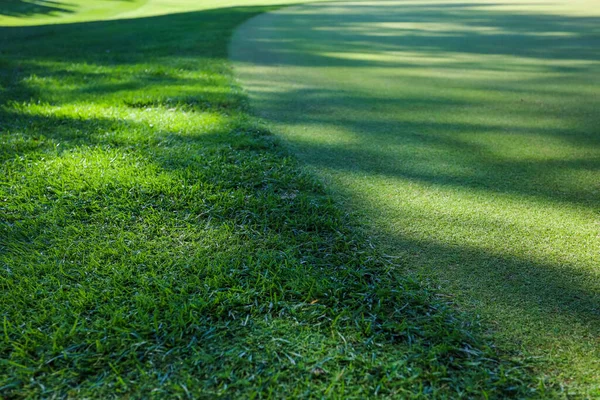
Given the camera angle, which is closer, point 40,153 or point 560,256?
point 560,256

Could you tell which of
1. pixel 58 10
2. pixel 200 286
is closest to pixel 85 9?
pixel 58 10

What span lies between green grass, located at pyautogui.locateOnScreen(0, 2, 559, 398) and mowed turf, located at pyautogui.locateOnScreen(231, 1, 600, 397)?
15cm

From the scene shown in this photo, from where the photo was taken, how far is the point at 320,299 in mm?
1695

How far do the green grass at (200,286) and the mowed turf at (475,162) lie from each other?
0.48 feet

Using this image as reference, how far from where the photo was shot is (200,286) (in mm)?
1746

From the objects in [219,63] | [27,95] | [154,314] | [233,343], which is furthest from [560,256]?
[219,63]

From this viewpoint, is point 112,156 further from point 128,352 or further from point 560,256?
point 560,256

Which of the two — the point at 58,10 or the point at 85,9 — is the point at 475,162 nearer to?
the point at 58,10

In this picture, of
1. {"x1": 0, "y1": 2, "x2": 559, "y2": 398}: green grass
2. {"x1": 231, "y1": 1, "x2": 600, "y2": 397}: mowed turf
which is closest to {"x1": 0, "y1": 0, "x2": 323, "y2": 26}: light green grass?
{"x1": 231, "y1": 1, "x2": 600, "y2": 397}: mowed turf

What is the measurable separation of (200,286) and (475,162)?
1781mm

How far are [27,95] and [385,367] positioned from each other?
13.1 ft

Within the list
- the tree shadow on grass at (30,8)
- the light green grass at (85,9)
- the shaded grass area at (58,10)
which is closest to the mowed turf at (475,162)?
the light green grass at (85,9)

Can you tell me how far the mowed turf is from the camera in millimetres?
1664

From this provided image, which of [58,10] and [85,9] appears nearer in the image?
[58,10]
